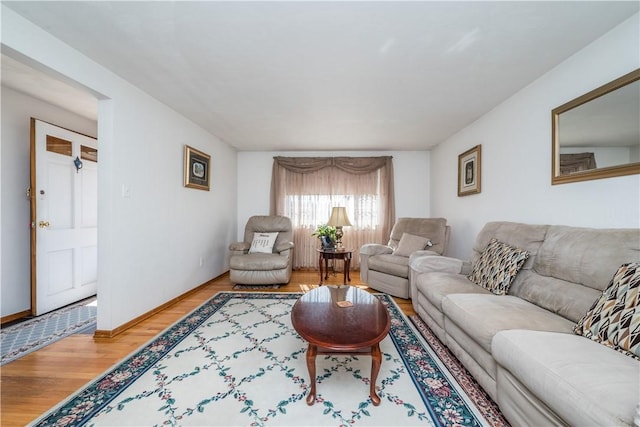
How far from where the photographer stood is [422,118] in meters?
3.10

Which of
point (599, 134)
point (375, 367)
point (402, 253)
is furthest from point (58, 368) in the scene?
point (599, 134)

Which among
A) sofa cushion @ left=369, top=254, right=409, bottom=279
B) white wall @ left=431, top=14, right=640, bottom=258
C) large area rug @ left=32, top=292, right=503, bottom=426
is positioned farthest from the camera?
sofa cushion @ left=369, top=254, right=409, bottom=279

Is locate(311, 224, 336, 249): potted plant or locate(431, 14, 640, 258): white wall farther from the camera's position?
locate(311, 224, 336, 249): potted plant

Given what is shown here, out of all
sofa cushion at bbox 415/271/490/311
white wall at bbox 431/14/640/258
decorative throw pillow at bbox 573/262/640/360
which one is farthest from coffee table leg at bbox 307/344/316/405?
white wall at bbox 431/14/640/258

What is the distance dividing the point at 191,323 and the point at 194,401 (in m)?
1.12

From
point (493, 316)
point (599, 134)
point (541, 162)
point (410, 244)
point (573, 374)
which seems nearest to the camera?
point (573, 374)

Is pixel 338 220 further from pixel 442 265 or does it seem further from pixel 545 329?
pixel 545 329

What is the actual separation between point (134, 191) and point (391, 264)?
9.79 feet

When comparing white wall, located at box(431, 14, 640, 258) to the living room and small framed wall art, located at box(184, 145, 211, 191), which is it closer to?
the living room

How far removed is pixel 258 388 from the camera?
1538 mm

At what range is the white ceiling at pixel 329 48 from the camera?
4.76 ft

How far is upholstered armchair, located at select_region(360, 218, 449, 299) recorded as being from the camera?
3076 mm

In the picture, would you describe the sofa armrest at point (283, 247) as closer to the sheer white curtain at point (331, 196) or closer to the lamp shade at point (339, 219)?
the lamp shade at point (339, 219)

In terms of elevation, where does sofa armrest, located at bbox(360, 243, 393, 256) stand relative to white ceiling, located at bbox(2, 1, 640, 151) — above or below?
below
